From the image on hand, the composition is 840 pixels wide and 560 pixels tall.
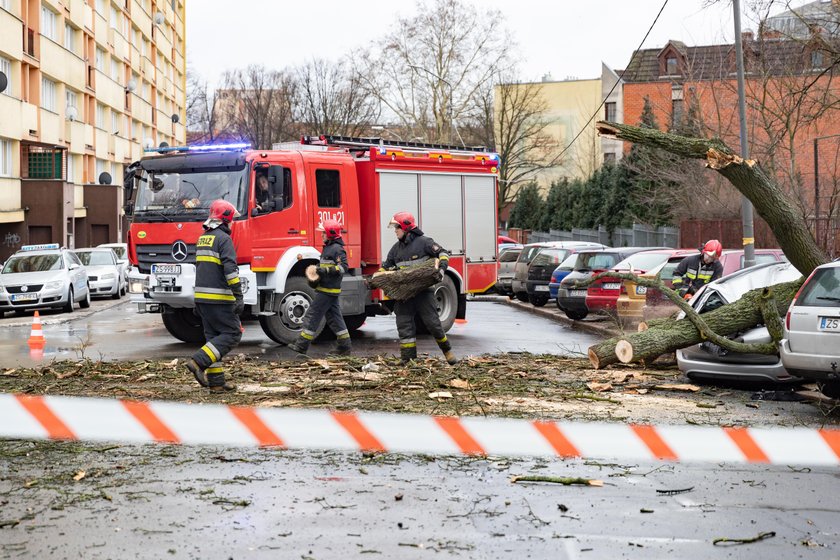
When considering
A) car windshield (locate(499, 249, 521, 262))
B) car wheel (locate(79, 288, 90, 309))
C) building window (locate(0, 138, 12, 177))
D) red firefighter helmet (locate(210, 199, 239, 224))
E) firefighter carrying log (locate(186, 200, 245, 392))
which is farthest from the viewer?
building window (locate(0, 138, 12, 177))

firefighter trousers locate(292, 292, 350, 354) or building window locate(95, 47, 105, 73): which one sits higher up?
building window locate(95, 47, 105, 73)

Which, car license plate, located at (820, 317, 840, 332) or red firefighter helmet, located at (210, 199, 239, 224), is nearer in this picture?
car license plate, located at (820, 317, 840, 332)

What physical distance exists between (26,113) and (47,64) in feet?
12.0

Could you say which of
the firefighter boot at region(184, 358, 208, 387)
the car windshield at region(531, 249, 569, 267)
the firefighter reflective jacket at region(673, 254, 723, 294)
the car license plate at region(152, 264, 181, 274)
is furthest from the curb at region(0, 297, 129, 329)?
the firefighter reflective jacket at region(673, 254, 723, 294)

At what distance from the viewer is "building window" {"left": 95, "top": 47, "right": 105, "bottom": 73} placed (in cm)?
5209

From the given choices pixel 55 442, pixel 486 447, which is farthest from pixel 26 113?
pixel 486 447

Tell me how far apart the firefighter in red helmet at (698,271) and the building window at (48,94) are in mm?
31815

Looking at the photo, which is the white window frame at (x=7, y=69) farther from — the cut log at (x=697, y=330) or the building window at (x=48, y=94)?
the cut log at (x=697, y=330)

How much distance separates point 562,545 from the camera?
5.30 metres

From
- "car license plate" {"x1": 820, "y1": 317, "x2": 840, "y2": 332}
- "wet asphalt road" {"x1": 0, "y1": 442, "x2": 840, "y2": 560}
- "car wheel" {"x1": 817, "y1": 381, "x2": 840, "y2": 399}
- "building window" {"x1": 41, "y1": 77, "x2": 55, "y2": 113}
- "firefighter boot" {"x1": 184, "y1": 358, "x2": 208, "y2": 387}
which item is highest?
"building window" {"x1": 41, "y1": 77, "x2": 55, "y2": 113}

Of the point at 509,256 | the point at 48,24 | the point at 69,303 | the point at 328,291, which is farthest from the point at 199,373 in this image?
the point at 48,24

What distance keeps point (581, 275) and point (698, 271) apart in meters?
5.26

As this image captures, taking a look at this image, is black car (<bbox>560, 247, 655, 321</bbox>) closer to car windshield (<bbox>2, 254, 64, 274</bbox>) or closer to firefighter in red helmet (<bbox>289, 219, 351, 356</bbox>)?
firefighter in red helmet (<bbox>289, 219, 351, 356</bbox>)

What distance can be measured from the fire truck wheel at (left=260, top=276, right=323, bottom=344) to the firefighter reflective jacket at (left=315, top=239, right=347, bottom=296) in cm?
225
